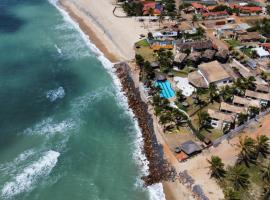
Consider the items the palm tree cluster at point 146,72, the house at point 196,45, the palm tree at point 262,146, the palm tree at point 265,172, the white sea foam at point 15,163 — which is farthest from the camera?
the house at point 196,45

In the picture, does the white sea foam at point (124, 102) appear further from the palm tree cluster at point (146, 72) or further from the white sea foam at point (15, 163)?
the white sea foam at point (15, 163)

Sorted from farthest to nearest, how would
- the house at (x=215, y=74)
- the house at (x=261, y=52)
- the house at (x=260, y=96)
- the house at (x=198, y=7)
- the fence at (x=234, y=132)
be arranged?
the house at (x=198, y=7) < the house at (x=261, y=52) < the house at (x=215, y=74) < the house at (x=260, y=96) < the fence at (x=234, y=132)

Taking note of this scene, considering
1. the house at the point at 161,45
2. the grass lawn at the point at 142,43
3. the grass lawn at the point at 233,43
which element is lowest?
the grass lawn at the point at 233,43

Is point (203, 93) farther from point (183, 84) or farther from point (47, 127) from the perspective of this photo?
point (47, 127)

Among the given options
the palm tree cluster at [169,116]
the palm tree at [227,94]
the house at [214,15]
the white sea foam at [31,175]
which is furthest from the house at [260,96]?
the house at [214,15]

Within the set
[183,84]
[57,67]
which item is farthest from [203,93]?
[57,67]

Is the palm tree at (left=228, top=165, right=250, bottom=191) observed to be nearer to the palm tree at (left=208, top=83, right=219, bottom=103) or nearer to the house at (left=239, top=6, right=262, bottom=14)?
the palm tree at (left=208, top=83, right=219, bottom=103)

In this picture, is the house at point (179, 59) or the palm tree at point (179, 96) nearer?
the palm tree at point (179, 96)
